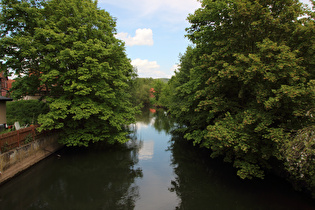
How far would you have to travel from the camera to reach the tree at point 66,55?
523 inches

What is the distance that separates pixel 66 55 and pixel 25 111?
7.73m

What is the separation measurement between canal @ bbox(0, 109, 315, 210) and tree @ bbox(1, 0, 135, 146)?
2.83 metres

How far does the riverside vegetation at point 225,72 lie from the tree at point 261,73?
0.05 meters

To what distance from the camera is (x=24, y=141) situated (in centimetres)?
1298

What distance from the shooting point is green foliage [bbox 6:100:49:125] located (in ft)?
52.1

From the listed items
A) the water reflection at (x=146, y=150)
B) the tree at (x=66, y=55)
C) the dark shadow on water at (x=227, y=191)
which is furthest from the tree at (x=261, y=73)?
the water reflection at (x=146, y=150)

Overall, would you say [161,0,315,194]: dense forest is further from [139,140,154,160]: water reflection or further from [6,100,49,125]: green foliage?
[6,100,49,125]: green foliage

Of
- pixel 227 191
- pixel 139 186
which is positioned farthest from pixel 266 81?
pixel 139 186

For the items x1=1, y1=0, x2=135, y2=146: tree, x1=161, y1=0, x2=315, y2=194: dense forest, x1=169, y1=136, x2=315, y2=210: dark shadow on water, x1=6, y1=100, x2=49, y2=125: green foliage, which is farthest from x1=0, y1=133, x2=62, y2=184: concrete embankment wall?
x1=161, y1=0, x2=315, y2=194: dense forest

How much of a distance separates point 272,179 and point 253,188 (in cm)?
186

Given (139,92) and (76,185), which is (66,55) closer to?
(76,185)

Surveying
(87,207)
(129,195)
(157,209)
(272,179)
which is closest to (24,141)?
(87,207)

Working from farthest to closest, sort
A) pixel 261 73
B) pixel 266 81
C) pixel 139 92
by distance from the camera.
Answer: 1. pixel 139 92
2. pixel 266 81
3. pixel 261 73

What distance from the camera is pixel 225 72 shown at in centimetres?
938
